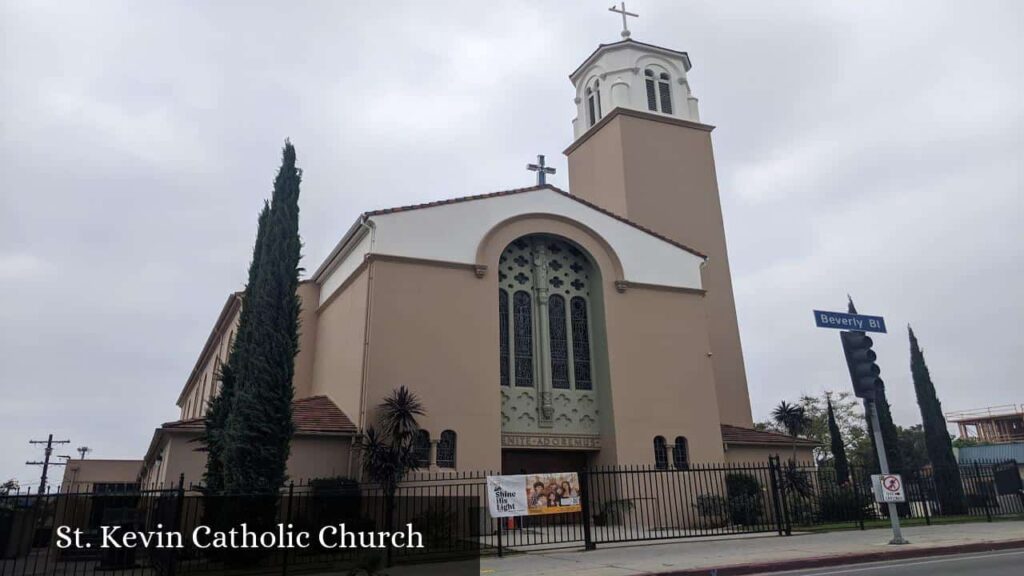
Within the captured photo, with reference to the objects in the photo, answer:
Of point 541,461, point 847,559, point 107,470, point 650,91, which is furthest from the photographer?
point 107,470

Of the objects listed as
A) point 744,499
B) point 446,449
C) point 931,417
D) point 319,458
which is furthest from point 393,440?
point 931,417

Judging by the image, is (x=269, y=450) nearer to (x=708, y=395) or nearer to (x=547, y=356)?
(x=547, y=356)

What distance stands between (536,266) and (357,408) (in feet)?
26.5

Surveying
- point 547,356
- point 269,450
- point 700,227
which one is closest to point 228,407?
point 269,450

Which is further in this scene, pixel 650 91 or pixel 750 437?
pixel 650 91

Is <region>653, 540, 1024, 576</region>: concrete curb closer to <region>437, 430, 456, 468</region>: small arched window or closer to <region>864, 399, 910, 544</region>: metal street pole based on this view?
<region>864, 399, 910, 544</region>: metal street pole

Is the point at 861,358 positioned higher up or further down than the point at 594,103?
further down

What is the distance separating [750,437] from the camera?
2736 cm

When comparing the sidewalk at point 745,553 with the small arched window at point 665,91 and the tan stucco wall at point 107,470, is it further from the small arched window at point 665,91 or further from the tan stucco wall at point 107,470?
the tan stucco wall at point 107,470

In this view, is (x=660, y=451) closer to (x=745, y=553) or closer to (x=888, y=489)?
(x=888, y=489)

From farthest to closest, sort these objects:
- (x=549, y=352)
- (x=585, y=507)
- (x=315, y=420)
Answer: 1. (x=549, y=352)
2. (x=315, y=420)
3. (x=585, y=507)

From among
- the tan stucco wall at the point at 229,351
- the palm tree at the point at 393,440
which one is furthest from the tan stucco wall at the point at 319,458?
the tan stucco wall at the point at 229,351

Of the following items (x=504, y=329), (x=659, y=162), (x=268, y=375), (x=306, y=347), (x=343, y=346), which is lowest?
(x=268, y=375)

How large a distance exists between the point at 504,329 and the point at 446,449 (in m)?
4.72
